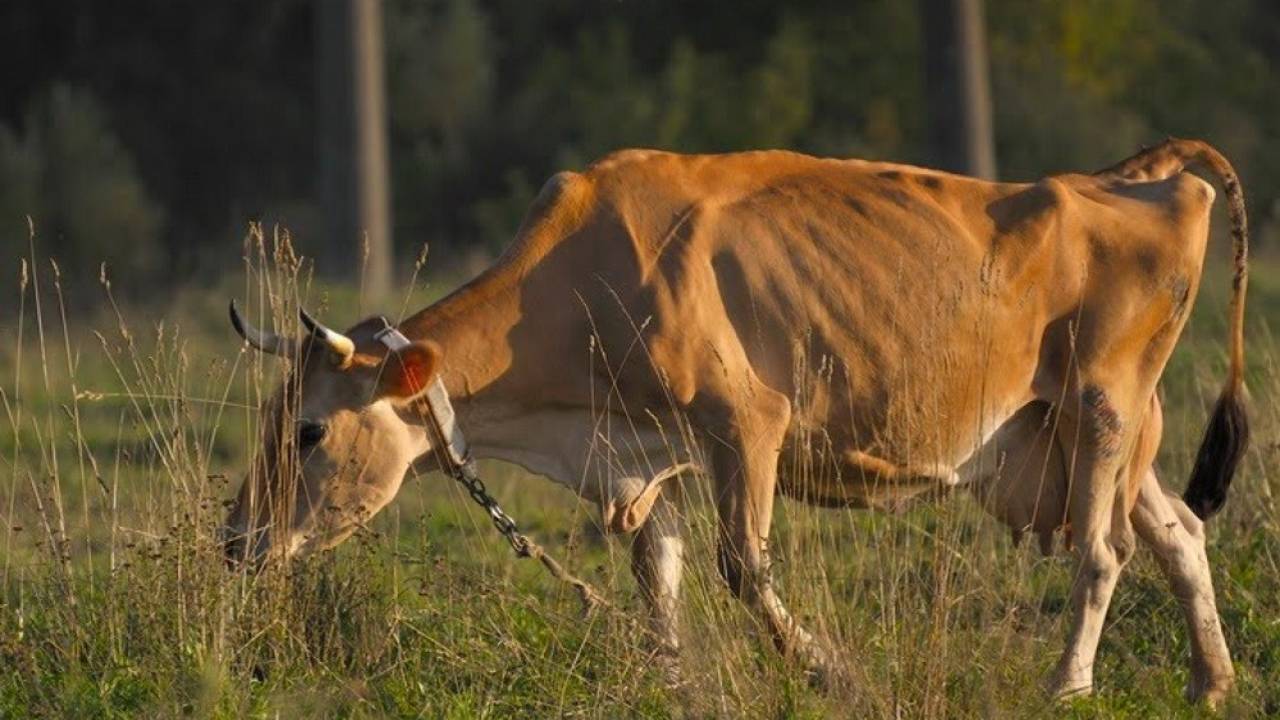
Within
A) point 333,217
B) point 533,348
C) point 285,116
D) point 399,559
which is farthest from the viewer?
point 285,116

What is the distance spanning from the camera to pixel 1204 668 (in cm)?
780

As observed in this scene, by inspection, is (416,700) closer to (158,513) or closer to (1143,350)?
(158,513)

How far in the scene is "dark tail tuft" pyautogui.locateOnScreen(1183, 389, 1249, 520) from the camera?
27.4ft

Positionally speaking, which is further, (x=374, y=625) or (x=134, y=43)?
(x=134, y=43)

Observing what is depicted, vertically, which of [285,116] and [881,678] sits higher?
[881,678]

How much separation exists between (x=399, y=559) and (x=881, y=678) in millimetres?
2285

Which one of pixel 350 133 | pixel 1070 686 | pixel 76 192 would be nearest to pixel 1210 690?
pixel 1070 686

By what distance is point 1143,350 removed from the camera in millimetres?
8242

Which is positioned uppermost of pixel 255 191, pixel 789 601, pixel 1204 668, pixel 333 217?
pixel 789 601

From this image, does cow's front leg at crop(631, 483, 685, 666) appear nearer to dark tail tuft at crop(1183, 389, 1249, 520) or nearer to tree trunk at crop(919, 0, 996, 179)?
dark tail tuft at crop(1183, 389, 1249, 520)

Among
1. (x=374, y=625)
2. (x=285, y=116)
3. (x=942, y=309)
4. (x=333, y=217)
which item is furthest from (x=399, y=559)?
(x=285, y=116)

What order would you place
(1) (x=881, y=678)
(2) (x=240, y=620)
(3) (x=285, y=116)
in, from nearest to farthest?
1. (1) (x=881, y=678)
2. (2) (x=240, y=620)
3. (3) (x=285, y=116)

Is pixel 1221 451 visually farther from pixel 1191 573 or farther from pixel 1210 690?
pixel 1210 690

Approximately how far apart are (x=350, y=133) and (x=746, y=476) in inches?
571
